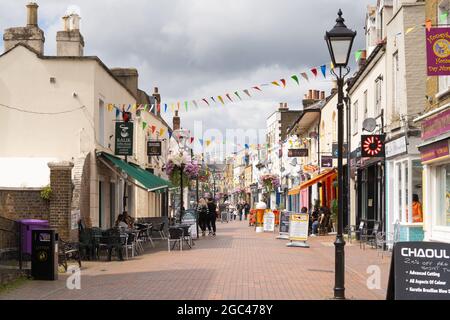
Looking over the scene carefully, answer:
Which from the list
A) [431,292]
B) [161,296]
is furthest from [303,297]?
→ [431,292]

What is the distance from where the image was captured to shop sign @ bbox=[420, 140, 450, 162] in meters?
17.1

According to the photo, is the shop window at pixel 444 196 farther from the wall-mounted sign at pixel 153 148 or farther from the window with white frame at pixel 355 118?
the wall-mounted sign at pixel 153 148

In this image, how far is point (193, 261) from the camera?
18922mm

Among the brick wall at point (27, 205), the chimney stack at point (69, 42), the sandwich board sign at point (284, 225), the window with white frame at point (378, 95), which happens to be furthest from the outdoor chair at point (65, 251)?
the sandwich board sign at point (284, 225)

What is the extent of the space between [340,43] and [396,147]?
10.4 metres

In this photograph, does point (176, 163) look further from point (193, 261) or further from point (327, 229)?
point (193, 261)

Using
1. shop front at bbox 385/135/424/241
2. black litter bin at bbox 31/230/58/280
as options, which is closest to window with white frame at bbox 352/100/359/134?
shop front at bbox 385/135/424/241

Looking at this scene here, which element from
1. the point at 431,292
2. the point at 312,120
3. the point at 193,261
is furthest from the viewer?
the point at 312,120

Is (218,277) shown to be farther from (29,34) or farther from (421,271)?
(29,34)

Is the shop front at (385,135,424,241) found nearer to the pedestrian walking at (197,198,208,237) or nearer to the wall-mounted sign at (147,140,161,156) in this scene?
the pedestrian walking at (197,198,208,237)

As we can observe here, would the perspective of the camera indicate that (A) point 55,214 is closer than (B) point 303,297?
No

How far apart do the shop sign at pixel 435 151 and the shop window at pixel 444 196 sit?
46 cm

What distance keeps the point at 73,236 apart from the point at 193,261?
11.6ft

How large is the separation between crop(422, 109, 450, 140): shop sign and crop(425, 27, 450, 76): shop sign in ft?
5.35
